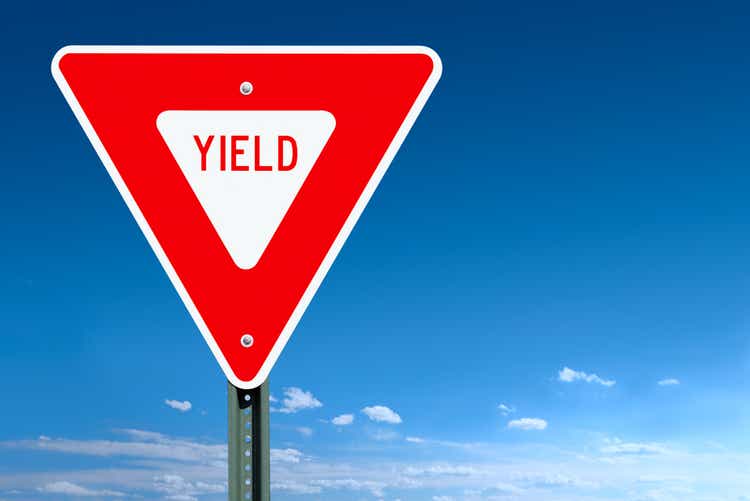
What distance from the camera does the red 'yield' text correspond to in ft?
7.88

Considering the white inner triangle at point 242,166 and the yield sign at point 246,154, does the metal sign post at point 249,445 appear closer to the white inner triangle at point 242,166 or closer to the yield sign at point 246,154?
the yield sign at point 246,154

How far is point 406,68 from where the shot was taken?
98.5 inches

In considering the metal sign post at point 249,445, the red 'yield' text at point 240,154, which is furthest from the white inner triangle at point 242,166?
the metal sign post at point 249,445

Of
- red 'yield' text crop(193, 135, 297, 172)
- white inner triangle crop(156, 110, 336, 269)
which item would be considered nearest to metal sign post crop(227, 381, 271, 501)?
white inner triangle crop(156, 110, 336, 269)

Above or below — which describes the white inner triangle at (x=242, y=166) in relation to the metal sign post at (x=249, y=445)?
above

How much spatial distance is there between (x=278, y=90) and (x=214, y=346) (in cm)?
79

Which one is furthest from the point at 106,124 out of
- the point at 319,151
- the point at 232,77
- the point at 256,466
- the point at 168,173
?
the point at 256,466

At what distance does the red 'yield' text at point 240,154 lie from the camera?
240cm

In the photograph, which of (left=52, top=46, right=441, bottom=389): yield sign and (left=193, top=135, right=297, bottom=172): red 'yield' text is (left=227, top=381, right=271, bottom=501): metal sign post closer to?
(left=52, top=46, right=441, bottom=389): yield sign

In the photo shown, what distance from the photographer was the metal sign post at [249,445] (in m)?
2.32

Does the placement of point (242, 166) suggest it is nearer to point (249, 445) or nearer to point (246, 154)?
point (246, 154)

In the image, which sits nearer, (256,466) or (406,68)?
(256,466)

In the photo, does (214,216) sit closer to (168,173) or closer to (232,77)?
(168,173)

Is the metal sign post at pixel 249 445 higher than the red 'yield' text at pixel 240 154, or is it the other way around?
the red 'yield' text at pixel 240 154
